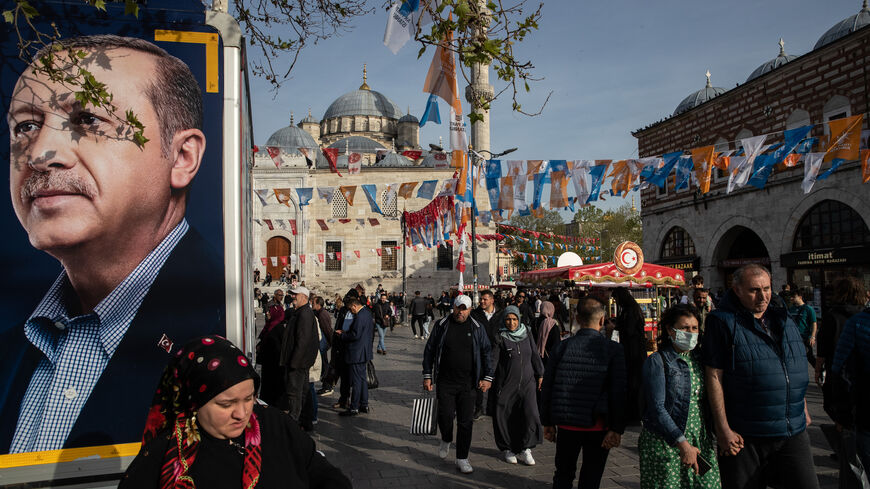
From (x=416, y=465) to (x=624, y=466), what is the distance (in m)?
2.02

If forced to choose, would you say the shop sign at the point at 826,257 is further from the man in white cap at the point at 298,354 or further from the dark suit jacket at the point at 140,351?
the dark suit jacket at the point at 140,351

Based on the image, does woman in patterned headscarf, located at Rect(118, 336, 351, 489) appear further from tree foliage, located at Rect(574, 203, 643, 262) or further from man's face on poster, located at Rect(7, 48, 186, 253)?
tree foliage, located at Rect(574, 203, 643, 262)

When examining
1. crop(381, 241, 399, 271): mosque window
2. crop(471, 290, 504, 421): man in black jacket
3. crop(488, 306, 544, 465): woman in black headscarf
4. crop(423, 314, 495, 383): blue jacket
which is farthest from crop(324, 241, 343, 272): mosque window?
crop(488, 306, 544, 465): woman in black headscarf

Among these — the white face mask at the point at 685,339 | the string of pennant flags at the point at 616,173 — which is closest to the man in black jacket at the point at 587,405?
the white face mask at the point at 685,339

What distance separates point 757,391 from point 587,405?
41.3 inches

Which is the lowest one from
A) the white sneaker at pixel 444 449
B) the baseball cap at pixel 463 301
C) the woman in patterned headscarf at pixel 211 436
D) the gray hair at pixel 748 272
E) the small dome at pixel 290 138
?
the white sneaker at pixel 444 449

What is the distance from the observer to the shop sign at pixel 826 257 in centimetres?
1680

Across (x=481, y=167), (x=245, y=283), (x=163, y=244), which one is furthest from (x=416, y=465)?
(x=481, y=167)

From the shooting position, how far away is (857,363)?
3.48 metres

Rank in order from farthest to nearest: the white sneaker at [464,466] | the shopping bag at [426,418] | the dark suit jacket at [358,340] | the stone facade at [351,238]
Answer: the stone facade at [351,238]
the dark suit jacket at [358,340]
the shopping bag at [426,418]
the white sneaker at [464,466]

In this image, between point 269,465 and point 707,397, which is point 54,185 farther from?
point 707,397

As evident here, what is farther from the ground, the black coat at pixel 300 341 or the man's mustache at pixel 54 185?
the man's mustache at pixel 54 185

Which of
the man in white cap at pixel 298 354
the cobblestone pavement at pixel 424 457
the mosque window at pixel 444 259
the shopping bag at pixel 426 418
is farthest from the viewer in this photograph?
the mosque window at pixel 444 259

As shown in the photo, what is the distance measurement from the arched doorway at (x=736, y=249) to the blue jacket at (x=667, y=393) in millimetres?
21480
